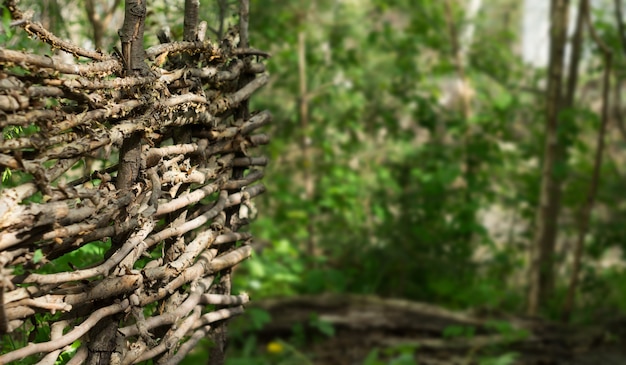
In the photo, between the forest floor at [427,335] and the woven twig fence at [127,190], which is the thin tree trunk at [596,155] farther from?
the woven twig fence at [127,190]

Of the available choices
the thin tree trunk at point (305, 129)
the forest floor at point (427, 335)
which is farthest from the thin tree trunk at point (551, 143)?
the thin tree trunk at point (305, 129)

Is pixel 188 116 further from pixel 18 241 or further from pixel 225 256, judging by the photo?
pixel 18 241

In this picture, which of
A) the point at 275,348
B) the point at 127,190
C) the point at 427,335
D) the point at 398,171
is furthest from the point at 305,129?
the point at 127,190

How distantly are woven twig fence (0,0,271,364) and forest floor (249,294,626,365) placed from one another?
3.23 meters

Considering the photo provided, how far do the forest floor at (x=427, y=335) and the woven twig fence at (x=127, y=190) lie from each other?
323cm

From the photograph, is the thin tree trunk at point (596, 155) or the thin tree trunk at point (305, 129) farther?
the thin tree trunk at point (305, 129)

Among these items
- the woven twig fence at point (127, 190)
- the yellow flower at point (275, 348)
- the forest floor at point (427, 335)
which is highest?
the woven twig fence at point (127, 190)

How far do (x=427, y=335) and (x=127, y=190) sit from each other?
489 cm

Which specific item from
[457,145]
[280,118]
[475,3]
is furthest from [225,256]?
[475,3]

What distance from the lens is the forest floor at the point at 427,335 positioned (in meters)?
5.83

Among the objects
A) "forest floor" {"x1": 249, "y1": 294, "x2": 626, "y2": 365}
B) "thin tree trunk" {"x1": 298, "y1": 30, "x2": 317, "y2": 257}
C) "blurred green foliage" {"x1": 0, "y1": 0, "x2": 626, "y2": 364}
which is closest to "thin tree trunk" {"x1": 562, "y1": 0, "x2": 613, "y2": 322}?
"blurred green foliage" {"x1": 0, "y1": 0, "x2": 626, "y2": 364}

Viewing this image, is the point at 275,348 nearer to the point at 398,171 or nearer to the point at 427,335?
the point at 427,335

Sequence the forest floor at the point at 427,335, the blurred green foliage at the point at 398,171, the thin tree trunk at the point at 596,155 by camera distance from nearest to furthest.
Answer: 1. the forest floor at the point at 427,335
2. the thin tree trunk at the point at 596,155
3. the blurred green foliage at the point at 398,171

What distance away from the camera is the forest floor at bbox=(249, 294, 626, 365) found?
583 centimetres
